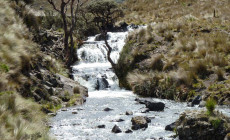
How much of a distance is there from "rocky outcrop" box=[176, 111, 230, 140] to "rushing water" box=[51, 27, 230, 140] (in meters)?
0.71

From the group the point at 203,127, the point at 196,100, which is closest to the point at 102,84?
the point at 196,100

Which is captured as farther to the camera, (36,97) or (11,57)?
(36,97)

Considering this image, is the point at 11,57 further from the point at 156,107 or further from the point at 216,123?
the point at 216,123

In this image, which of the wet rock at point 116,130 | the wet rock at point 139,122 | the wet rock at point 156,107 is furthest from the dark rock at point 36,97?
the wet rock at point 156,107

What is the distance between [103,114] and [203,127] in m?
5.35

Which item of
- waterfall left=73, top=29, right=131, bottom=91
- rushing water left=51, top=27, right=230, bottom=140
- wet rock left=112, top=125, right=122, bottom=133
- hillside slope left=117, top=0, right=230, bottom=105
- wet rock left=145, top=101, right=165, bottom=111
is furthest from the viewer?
waterfall left=73, top=29, right=131, bottom=91

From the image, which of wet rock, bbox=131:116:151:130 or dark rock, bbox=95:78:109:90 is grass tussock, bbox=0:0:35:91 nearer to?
wet rock, bbox=131:116:151:130

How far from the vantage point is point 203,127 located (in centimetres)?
734

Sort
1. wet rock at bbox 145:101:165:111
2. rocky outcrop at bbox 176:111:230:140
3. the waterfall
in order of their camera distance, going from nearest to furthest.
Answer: rocky outcrop at bbox 176:111:230:140, wet rock at bbox 145:101:165:111, the waterfall

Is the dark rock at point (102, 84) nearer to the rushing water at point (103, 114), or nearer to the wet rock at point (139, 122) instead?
the rushing water at point (103, 114)

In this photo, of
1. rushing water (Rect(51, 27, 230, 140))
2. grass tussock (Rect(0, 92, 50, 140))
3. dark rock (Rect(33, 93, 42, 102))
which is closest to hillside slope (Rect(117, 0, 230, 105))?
rushing water (Rect(51, 27, 230, 140))

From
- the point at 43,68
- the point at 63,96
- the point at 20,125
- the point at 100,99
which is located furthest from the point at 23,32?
the point at 20,125

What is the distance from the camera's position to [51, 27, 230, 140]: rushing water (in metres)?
8.68

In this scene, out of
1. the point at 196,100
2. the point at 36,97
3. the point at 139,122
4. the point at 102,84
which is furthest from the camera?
the point at 102,84
